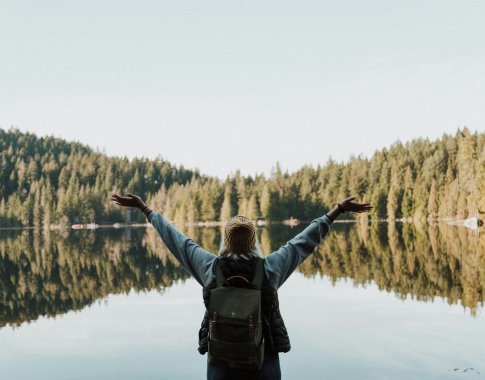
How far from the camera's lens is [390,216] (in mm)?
122438

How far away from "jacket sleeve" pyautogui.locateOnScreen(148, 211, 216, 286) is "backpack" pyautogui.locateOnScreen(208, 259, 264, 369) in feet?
1.07

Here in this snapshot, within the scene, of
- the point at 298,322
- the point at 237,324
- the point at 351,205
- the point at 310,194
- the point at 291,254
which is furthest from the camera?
the point at 310,194

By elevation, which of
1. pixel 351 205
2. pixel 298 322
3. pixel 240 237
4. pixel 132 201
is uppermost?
pixel 132 201

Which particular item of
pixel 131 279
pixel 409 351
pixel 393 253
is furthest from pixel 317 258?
pixel 409 351

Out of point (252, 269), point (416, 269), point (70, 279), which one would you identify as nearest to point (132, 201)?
point (252, 269)

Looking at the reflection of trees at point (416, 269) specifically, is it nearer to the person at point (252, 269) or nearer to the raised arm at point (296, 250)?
the raised arm at point (296, 250)

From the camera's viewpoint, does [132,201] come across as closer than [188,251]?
No

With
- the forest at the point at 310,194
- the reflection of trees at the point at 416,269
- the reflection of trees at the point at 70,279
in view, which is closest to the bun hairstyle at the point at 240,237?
the reflection of trees at the point at 416,269

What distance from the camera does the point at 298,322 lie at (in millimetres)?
16859

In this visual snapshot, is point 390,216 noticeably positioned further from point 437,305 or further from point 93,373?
point 93,373

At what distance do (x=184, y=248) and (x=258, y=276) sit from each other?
2.71 ft

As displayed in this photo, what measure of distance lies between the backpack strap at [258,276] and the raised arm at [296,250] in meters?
0.14

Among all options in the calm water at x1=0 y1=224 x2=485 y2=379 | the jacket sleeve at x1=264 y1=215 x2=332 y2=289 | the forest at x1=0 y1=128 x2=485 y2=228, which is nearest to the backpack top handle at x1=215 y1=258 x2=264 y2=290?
the jacket sleeve at x1=264 y1=215 x2=332 y2=289

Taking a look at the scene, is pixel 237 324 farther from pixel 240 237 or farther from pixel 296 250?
pixel 296 250
